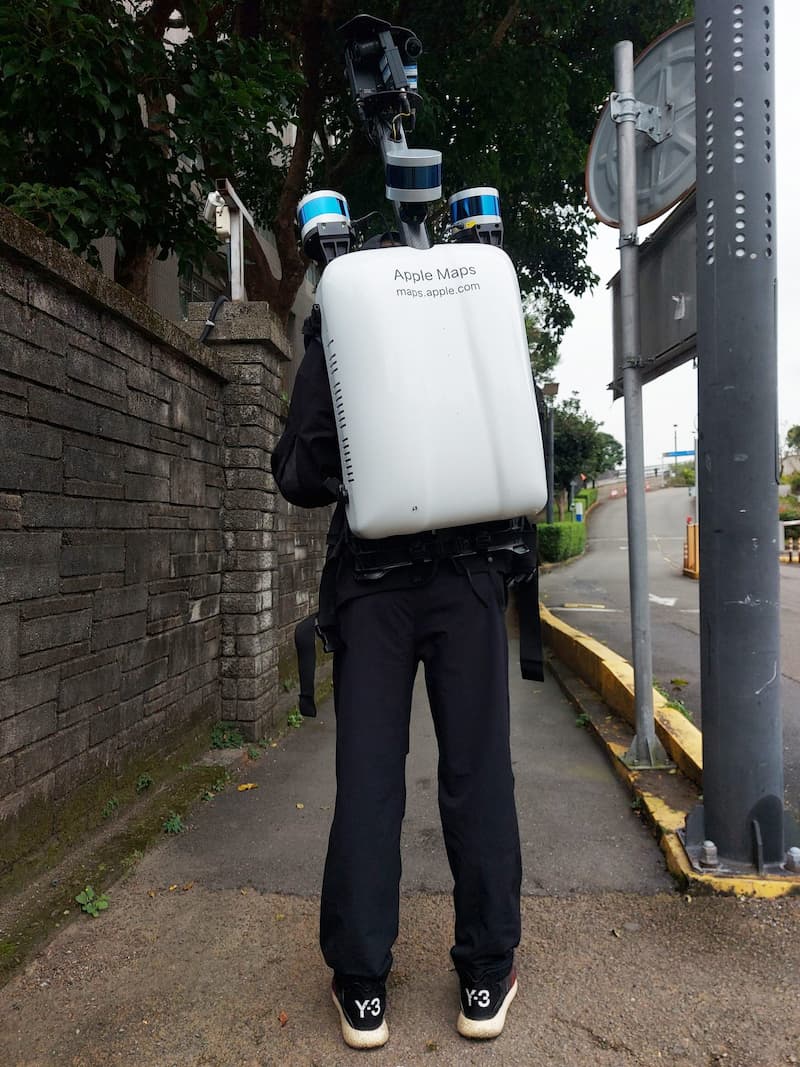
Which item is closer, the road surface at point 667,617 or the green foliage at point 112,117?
the green foliage at point 112,117


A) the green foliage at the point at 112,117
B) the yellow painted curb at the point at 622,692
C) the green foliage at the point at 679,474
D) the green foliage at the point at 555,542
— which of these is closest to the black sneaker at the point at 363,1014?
the yellow painted curb at the point at 622,692

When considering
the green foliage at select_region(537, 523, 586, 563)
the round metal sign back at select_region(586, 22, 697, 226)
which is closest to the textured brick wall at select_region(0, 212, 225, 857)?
the round metal sign back at select_region(586, 22, 697, 226)

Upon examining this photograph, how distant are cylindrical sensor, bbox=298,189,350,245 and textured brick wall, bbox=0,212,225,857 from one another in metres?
0.96

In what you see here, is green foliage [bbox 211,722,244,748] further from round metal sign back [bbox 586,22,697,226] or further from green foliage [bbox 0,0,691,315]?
round metal sign back [bbox 586,22,697,226]

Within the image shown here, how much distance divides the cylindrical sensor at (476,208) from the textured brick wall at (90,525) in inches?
53.0

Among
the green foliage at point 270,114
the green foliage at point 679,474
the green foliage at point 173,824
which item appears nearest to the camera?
the green foliage at point 173,824

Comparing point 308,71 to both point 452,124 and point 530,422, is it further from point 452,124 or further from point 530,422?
point 530,422

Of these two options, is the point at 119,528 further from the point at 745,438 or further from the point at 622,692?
the point at 622,692

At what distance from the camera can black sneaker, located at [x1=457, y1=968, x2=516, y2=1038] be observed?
73.5 inches

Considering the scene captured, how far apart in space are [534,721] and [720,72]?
371cm

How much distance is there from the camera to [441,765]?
1979 mm

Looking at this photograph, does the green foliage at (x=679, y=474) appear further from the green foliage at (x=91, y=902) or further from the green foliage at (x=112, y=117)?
the green foliage at (x=91, y=902)

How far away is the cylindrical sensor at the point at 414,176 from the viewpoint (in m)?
1.93

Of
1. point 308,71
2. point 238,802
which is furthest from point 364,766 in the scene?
point 308,71
